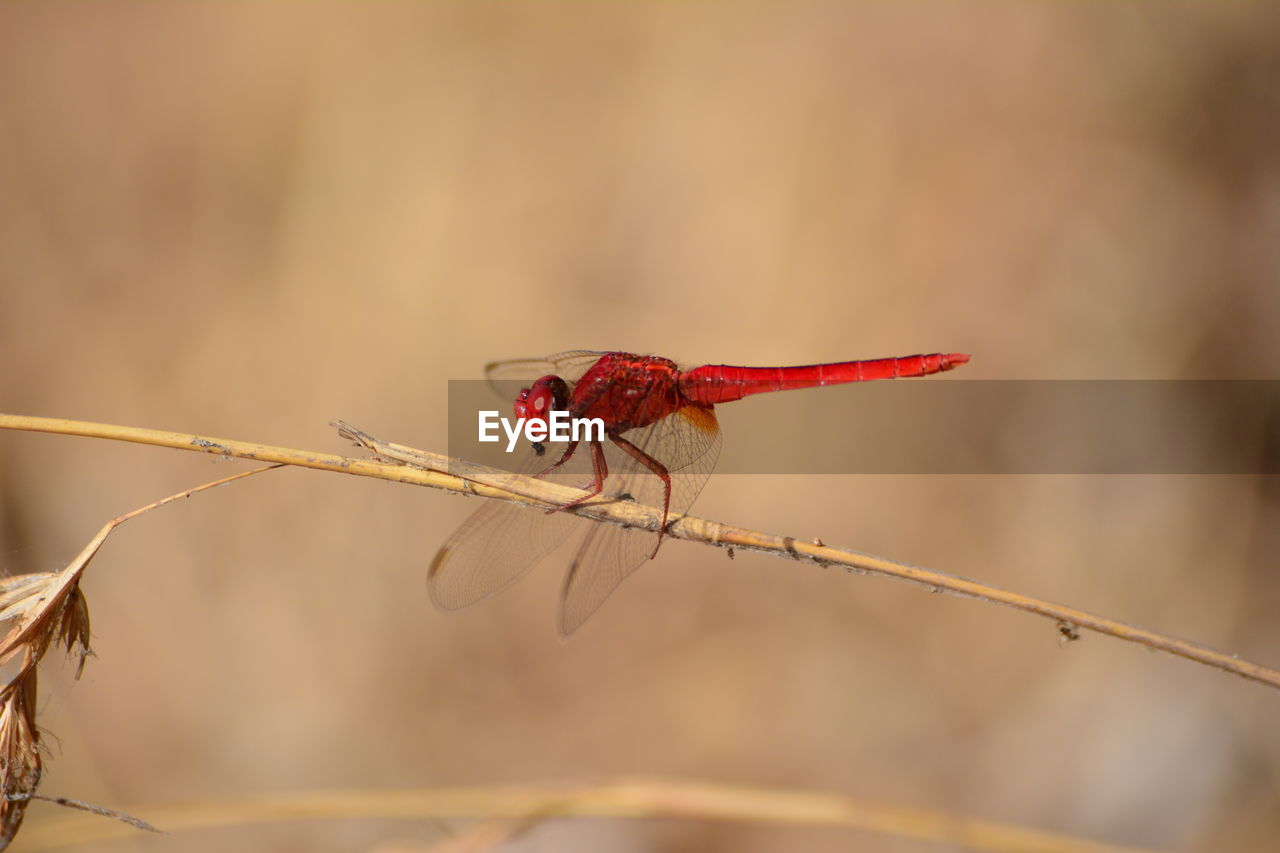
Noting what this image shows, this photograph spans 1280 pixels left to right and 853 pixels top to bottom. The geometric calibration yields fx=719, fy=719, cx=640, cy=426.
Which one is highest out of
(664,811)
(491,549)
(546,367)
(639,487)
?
(546,367)

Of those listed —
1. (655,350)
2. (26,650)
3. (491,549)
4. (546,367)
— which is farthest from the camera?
(655,350)

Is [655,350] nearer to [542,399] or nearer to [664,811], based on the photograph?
[542,399]

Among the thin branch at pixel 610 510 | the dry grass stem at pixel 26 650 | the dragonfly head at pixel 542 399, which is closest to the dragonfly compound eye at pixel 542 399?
the dragonfly head at pixel 542 399

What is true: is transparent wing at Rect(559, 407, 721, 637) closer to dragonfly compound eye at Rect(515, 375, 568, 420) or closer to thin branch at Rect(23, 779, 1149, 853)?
dragonfly compound eye at Rect(515, 375, 568, 420)

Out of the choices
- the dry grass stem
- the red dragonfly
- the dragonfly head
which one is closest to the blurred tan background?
the red dragonfly

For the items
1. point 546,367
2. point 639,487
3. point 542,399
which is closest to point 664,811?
point 639,487

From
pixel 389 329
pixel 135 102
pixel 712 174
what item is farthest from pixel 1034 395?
pixel 135 102

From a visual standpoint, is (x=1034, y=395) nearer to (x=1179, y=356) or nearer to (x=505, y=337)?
(x=1179, y=356)
